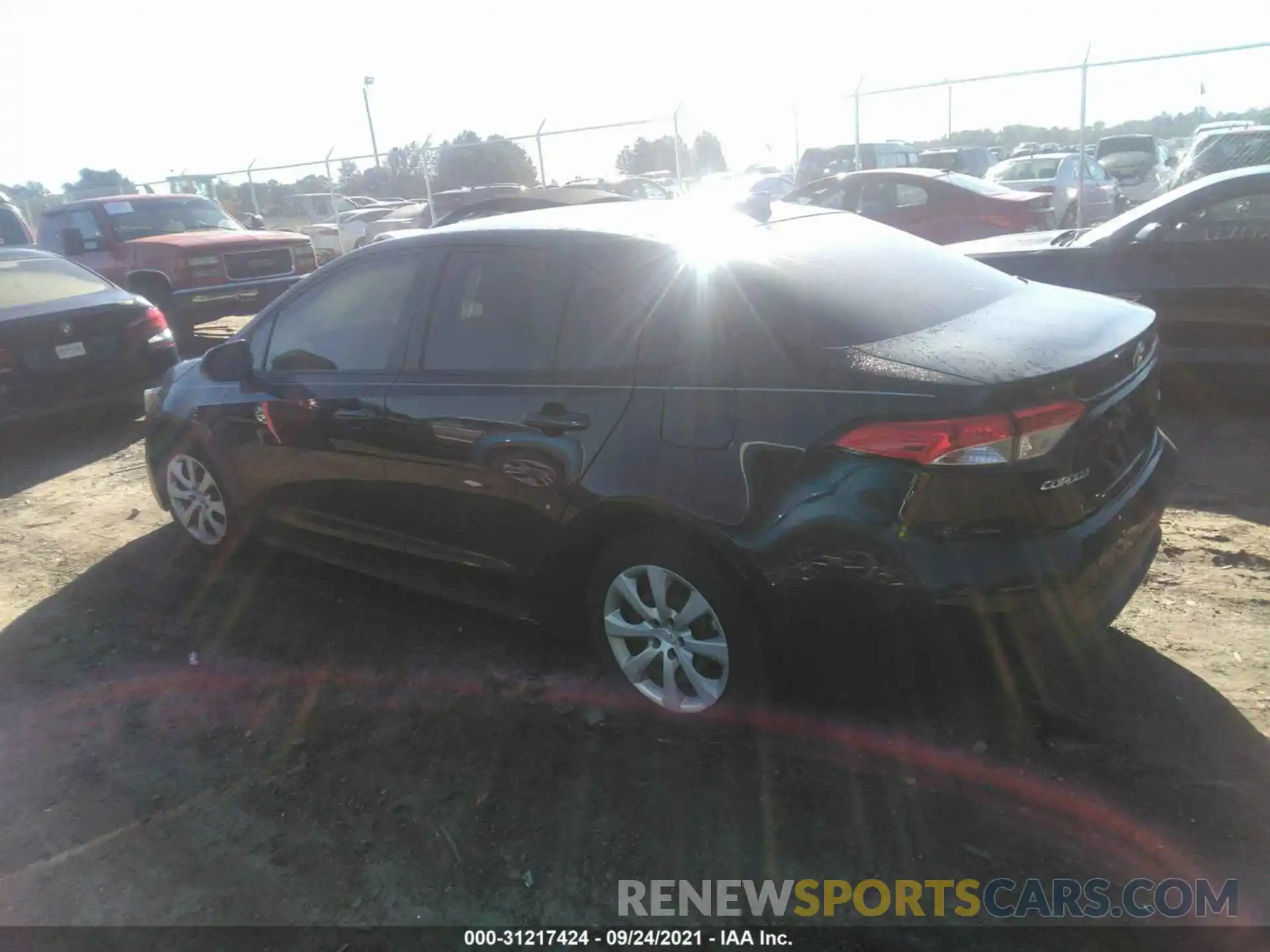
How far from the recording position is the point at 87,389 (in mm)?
7215

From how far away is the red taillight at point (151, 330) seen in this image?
755 centimetres

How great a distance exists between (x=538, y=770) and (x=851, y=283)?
1873mm

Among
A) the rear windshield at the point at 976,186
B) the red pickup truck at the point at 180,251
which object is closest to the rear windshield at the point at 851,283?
the rear windshield at the point at 976,186

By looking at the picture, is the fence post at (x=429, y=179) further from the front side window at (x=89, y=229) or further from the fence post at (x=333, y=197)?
the front side window at (x=89, y=229)

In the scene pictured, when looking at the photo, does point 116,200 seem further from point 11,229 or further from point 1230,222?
point 1230,222

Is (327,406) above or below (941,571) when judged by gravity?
above

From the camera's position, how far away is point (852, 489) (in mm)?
2551

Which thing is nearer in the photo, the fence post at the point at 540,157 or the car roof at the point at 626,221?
the car roof at the point at 626,221

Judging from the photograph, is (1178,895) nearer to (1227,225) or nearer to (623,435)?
(623,435)

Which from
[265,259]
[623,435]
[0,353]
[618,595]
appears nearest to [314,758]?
[618,595]

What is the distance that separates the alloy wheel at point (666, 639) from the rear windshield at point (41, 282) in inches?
252

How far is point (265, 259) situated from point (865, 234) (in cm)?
911

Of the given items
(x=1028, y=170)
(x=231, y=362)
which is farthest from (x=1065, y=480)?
(x=1028, y=170)

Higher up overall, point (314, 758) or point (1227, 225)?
point (1227, 225)
